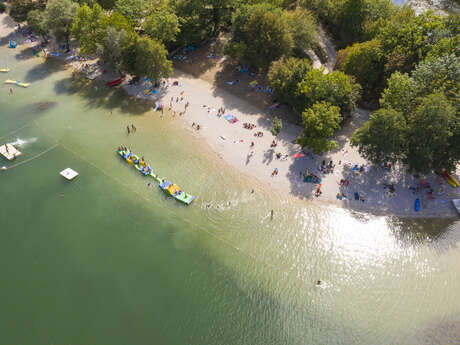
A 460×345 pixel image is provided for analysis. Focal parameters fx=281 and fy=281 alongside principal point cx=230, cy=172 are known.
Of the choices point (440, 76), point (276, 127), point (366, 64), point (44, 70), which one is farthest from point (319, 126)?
point (44, 70)

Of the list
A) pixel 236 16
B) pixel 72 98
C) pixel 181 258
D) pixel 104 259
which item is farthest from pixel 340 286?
pixel 72 98

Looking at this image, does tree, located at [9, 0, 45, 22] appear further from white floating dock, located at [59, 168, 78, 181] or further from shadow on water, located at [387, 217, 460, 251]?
shadow on water, located at [387, 217, 460, 251]

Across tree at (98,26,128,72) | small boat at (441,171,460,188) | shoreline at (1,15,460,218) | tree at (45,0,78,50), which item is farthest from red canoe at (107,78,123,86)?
small boat at (441,171,460,188)

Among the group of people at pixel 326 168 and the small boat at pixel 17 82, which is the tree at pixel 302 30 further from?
the small boat at pixel 17 82

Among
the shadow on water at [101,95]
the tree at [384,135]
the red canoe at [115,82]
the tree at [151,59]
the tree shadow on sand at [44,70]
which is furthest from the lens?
the tree shadow on sand at [44,70]

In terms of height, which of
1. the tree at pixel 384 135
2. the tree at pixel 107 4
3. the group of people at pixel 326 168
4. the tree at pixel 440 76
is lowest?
the tree at pixel 107 4

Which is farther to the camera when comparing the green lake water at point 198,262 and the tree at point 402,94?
the tree at point 402,94

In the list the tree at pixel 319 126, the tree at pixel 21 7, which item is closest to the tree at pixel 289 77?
the tree at pixel 319 126
